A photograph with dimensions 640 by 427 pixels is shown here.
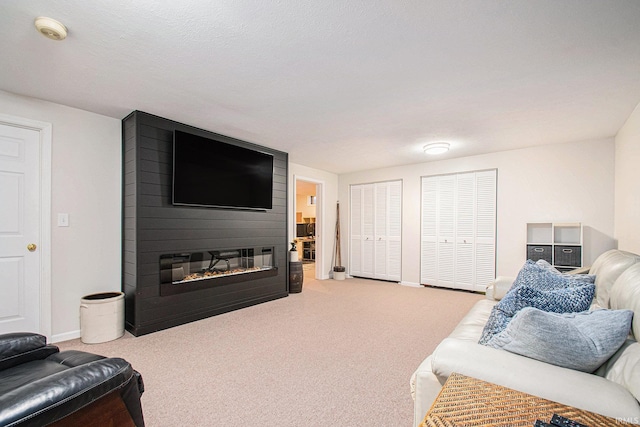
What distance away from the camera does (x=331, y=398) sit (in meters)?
1.99

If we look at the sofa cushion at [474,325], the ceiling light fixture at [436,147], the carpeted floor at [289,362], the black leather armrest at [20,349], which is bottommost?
the carpeted floor at [289,362]

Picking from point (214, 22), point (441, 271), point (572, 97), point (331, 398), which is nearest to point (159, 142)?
point (214, 22)

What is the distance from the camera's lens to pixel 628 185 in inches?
124

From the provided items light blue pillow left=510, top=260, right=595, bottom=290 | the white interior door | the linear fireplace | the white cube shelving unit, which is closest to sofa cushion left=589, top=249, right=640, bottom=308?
light blue pillow left=510, top=260, right=595, bottom=290

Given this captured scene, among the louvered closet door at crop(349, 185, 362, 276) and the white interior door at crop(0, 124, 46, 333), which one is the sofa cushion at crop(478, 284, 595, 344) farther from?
the louvered closet door at crop(349, 185, 362, 276)

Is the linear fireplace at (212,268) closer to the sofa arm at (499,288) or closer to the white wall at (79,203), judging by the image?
the white wall at (79,203)

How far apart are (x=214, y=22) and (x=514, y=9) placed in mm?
1677

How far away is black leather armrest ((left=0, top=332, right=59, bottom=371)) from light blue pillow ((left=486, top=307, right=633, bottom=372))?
2375 millimetres

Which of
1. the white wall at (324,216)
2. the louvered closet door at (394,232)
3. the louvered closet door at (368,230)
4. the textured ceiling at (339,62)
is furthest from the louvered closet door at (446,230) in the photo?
the white wall at (324,216)

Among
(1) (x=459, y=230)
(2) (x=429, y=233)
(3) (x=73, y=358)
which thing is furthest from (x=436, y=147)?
(3) (x=73, y=358)

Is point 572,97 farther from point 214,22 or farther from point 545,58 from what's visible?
point 214,22

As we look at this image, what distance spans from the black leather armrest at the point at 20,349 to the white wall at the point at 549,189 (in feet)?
17.7

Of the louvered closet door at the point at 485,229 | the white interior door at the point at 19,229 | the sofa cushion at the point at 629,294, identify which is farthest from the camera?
the louvered closet door at the point at 485,229

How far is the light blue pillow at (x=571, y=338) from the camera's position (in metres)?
1.10
